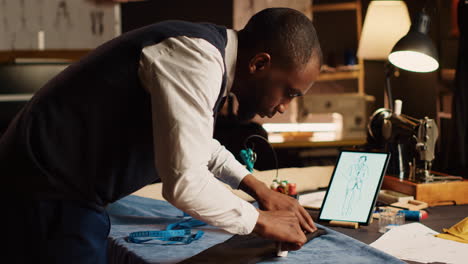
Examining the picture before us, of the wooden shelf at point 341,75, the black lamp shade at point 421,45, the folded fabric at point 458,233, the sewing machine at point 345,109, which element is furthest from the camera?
the wooden shelf at point 341,75

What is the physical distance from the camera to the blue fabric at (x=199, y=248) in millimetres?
1409

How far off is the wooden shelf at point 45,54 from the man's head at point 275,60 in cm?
396

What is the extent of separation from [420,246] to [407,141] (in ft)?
2.55

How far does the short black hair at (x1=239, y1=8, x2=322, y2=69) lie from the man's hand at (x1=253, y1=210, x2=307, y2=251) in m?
0.36

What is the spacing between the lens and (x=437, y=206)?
2.08 meters

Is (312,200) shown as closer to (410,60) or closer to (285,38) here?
(410,60)

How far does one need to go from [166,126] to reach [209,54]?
0.17 metres

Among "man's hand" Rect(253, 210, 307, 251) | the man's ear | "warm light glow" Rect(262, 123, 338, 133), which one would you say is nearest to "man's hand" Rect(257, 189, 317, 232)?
"man's hand" Rect(253, 210, 307, 251)

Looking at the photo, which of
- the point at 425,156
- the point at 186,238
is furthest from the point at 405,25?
the point at 186,238

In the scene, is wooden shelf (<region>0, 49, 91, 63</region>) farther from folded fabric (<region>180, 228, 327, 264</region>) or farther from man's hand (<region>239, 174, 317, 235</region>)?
folded fabric (<region>180, 228, 327, 264</region>)

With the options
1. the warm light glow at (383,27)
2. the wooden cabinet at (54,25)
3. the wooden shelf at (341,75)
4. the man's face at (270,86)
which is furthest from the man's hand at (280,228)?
the wooden shelf at (341,75)

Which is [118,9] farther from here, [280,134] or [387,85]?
[387,85]

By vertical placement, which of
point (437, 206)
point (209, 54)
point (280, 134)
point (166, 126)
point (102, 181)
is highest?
point (209, 54)

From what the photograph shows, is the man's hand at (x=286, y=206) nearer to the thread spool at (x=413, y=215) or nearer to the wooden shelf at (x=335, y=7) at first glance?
the thread spool at (x=413, y=215)
